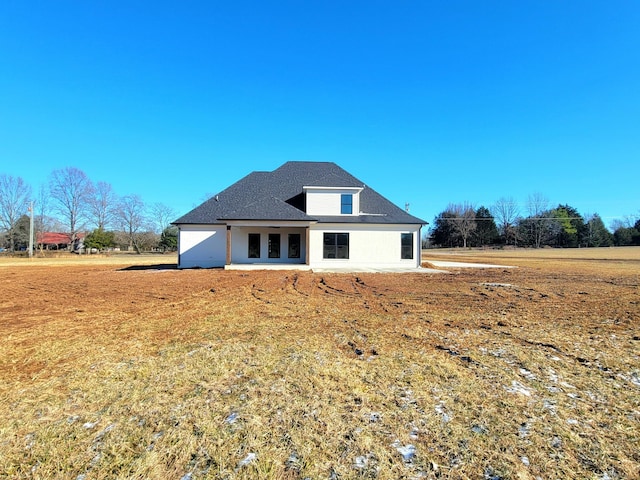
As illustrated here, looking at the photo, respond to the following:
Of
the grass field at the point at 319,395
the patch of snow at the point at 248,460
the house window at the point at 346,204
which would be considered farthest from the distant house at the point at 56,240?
the patch of snow at the point at 248,460

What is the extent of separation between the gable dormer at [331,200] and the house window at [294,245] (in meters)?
1.74

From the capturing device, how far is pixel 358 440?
2.43 meters

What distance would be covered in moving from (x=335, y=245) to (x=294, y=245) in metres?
2.68

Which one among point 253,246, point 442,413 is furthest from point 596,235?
point 442,413

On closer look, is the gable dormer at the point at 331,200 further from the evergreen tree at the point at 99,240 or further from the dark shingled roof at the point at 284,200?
the evergreen tree at the point at 99,240

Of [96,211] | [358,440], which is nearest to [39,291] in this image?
[358,440]

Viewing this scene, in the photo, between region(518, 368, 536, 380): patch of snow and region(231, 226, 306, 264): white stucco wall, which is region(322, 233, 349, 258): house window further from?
region(518, 368, 536, 380): patch of snow

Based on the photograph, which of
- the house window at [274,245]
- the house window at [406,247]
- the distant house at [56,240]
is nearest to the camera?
the house window at [406,247]

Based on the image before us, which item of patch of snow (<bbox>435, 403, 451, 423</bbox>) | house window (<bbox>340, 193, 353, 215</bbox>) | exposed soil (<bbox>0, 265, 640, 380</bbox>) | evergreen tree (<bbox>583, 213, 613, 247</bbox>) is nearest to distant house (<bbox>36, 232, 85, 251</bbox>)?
exposed soil (<bbox>0, 265, 640, 380</bbox>)

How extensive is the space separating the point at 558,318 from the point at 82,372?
8.35 m

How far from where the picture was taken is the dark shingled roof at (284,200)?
17.8 m

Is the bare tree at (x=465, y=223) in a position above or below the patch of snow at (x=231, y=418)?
above

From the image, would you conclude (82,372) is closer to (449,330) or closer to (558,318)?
(449,330)

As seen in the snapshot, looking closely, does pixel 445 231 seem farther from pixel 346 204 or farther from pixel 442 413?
pixel 442 413
